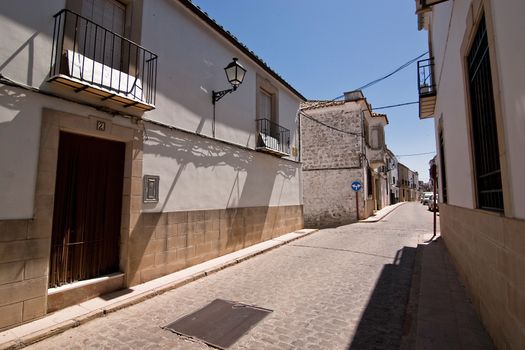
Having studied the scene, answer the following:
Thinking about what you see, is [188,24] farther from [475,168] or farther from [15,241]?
[475,168]

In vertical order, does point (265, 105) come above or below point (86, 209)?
above

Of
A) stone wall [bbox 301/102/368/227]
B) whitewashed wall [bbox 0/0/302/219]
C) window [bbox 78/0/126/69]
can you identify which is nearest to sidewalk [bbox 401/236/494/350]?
whitewashed wall [bbox 0/0/302/219]

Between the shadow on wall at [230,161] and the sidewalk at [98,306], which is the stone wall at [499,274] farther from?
the shadow on wall at [230,161]

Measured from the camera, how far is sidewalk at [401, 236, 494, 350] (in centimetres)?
291

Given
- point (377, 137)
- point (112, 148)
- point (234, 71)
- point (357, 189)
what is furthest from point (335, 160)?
point (112, 148)

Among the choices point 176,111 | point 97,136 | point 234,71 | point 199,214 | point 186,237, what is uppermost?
point 234,71

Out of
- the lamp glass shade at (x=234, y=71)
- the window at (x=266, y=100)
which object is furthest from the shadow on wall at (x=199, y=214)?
the lamp glass shade at (x=234, y=71)

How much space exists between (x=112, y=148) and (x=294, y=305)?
12.9ft

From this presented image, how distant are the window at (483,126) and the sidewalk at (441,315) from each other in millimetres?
1367

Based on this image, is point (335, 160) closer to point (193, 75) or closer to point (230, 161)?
point (230, 161)

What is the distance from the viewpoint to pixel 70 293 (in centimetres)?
397

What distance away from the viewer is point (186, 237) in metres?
5.95

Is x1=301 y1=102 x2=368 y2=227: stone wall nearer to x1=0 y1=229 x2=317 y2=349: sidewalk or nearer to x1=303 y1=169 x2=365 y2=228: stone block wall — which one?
x1=303 y1=169 x2=365 y2=228: stone block wall

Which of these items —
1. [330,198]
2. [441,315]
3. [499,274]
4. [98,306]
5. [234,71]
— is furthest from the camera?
[330,198]
